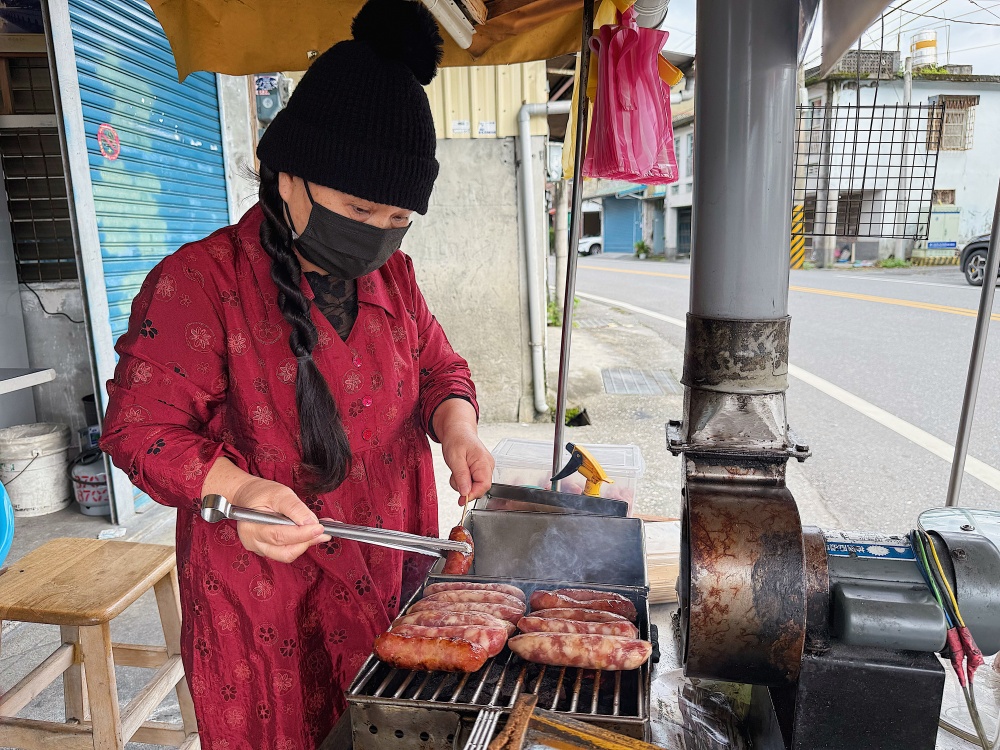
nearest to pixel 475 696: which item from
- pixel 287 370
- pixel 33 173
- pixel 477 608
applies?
pixel 477 608

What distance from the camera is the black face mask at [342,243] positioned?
1.69 m

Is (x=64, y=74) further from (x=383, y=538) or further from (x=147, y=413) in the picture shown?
(x=383, y=538)

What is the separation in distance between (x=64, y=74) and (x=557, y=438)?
3805 mm

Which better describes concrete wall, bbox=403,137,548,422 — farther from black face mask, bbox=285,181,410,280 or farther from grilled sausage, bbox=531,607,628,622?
grilled sausage, bbox=531,607,628,622

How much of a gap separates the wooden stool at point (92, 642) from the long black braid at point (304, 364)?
109 cm

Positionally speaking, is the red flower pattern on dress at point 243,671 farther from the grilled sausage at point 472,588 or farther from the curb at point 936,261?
the curb at point 936,261

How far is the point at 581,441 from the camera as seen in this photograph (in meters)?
6.94

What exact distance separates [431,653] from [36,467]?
15.7ft

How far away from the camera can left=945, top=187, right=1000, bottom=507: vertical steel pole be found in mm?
2213

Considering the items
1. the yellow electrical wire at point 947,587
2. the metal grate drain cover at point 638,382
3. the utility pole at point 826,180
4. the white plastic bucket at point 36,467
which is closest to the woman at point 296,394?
the yellow electrical wire at point 947,587

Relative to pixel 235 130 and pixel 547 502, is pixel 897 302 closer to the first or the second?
pixel 235 130

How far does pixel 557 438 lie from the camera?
9.59 feet

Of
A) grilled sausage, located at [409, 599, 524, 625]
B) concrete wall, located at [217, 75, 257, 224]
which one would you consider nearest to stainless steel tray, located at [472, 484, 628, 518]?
grilled sausage, located at [409, 599, 524, 625]

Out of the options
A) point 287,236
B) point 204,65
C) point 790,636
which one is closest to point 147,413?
point 287,236
